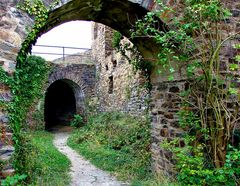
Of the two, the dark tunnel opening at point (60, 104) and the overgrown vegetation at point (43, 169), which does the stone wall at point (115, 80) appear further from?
the dark tunnel opening at point (60, 104)

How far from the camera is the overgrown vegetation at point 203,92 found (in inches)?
139

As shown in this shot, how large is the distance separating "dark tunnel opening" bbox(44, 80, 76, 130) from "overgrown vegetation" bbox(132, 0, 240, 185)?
39.5 feet

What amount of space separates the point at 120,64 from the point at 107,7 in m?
5.37

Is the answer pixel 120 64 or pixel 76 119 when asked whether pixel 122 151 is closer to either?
pixel 120 64

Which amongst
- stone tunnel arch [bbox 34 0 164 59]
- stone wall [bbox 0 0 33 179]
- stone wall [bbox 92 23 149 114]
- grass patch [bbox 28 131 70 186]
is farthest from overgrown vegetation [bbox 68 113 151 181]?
stone wall [bbox 0 0 33 179]

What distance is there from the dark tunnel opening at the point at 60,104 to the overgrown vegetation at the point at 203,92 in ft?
39.5

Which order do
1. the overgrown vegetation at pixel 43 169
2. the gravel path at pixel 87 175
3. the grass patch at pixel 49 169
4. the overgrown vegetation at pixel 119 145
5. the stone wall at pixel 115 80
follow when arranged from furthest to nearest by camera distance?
1. the stone wall at pixel 115 80
2. the overgrown vegetation at pixel 119 145
3. the gravel path at pixel 87 175
4. the grass patch at pixel 49 169
5. the overgrown vegetation at pixel 43 169

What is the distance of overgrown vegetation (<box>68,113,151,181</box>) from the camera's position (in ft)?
17.7

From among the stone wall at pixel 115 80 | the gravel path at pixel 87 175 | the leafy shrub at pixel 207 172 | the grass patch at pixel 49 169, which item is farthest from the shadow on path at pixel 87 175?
the stone wall at pixel 115 80

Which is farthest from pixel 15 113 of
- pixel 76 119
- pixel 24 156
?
pixel 76 119

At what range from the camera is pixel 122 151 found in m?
6.73

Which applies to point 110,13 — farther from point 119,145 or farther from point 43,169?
point 119,145

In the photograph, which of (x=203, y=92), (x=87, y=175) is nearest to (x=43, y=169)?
(x=87, y=175)

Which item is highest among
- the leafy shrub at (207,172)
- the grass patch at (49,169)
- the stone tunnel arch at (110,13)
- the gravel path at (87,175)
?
the stone tunnel arch at (110,13)
